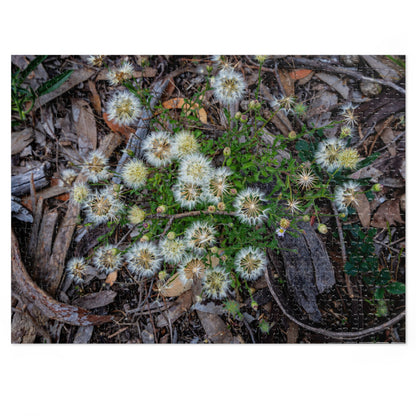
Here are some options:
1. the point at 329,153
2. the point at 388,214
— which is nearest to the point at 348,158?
the point at 329,153

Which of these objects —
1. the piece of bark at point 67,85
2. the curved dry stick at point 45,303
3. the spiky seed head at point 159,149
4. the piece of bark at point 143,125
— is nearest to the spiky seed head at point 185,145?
the spiky seed head at point 159,149

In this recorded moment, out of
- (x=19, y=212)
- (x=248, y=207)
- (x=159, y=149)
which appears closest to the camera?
(x=248, y=207)

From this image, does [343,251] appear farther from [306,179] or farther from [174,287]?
[174,287]

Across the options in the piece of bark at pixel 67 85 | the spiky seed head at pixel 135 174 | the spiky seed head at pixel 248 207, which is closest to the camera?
the spiky seed head at pixel 248 207

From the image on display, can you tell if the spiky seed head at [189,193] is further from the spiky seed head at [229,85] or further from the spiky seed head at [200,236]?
the spiky seed head at [229,85]

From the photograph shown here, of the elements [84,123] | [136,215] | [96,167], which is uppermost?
[84,123]

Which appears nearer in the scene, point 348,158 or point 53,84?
point 348,158

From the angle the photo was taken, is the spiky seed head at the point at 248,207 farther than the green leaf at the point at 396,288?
No
